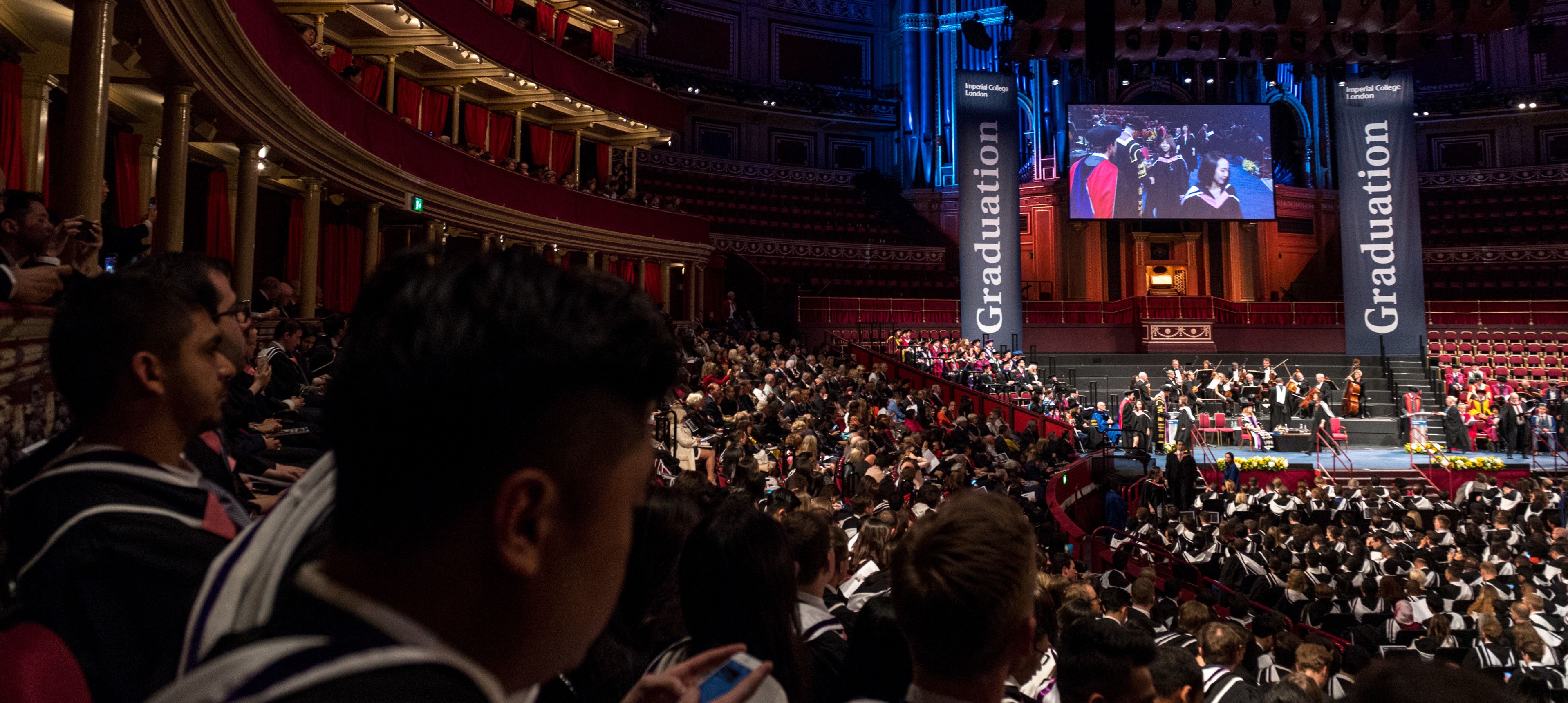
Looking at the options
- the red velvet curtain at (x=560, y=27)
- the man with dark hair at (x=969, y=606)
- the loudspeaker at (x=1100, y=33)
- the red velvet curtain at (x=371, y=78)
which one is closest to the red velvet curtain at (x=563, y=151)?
the red velvet curtain at (x=560, y=27)

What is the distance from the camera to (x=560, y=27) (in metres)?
21.1

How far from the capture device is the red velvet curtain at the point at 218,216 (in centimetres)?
1188

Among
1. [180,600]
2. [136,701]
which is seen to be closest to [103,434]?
[180,600]

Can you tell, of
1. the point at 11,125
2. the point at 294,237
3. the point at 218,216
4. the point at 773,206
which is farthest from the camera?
the point at 773,206

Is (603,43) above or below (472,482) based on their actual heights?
above

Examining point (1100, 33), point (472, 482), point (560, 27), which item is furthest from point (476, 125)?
point (472, 482)

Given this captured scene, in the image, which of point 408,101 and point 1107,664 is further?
point 408,101

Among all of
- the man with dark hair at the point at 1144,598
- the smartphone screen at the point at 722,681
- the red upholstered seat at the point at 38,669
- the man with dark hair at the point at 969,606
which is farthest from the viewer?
the man with dark hair at the point at 1144,598

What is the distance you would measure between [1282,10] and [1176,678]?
60.8 ft

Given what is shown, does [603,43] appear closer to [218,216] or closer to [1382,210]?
[218,216]

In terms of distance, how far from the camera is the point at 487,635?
32.5 inches

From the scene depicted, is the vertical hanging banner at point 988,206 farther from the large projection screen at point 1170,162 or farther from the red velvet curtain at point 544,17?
the red velvet curtain at point 544,17

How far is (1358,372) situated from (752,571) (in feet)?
70.3

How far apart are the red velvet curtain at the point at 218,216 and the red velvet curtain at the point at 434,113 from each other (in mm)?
5359
